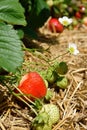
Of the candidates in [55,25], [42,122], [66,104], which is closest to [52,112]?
[42,122]

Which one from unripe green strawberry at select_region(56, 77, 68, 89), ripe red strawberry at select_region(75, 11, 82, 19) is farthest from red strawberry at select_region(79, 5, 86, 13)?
unripe green strawberry at select_region(56, 77, 68, 89)

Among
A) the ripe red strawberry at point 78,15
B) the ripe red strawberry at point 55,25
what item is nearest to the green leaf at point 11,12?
the ripe red strawberry at point 55,25

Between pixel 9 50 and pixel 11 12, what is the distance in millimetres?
188

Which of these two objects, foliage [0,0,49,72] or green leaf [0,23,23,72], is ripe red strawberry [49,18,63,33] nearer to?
foliage [0,0,49,72]

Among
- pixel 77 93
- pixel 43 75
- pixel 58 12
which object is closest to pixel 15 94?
pixel 43 75

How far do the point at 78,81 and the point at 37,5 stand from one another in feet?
1.89

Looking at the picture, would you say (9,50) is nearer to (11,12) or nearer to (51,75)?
(11,12)

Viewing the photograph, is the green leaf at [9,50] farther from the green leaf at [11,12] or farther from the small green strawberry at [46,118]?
the small green strawberry at [46,118]

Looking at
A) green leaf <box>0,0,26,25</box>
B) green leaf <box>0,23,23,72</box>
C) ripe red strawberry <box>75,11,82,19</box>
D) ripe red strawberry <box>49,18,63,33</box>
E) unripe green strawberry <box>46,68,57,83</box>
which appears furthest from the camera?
ripe red strawberry <box>75,11,82,19</box>

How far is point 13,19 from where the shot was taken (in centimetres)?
144

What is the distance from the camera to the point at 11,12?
4.75ft

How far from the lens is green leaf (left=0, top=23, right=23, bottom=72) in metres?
1.29

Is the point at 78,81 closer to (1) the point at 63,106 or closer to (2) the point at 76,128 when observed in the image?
(1) the point at 63,106

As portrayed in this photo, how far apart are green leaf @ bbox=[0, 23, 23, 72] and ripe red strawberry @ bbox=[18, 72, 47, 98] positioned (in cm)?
18
